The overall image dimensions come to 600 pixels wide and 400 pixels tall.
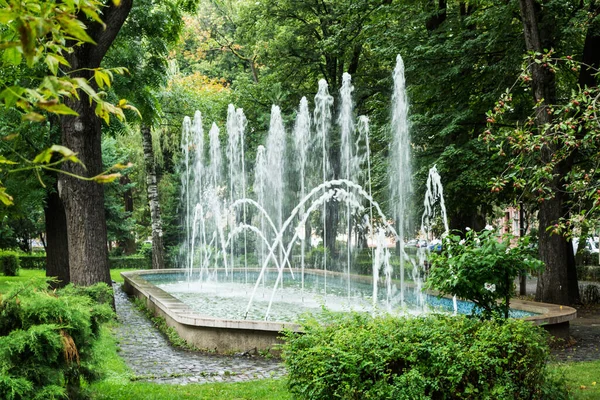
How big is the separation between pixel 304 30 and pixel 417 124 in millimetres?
9319

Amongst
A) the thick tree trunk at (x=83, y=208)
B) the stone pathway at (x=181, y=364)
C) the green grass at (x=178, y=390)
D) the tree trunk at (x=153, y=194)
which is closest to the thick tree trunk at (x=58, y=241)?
the thick tree trunk at (x=83, y=208)

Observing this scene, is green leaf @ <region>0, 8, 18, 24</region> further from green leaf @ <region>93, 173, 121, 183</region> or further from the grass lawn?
the grass lawn

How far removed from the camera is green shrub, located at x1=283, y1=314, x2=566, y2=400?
4.79 meters

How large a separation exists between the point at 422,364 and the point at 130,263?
28326 millimetres

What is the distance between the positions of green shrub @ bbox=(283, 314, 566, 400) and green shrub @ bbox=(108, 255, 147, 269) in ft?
89.4

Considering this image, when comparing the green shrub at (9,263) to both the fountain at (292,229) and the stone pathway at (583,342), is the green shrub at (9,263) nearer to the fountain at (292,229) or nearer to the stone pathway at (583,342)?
the fountain at (292,229)

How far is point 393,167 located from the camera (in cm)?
1733

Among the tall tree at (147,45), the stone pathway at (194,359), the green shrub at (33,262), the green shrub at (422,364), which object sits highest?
the tall tree at (147,45)

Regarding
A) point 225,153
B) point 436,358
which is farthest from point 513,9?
point 225,153

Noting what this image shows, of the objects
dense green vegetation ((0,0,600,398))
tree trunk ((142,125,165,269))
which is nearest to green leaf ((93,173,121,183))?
dense green vegetation ((0,0,600,398))

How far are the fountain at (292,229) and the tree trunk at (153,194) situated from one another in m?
1.35

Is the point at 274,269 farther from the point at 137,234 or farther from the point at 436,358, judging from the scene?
the point at 436,358

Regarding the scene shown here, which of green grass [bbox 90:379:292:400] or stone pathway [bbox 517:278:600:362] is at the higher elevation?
green grass [bbox 90:379:292:400]

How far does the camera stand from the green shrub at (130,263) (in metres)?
31.3
